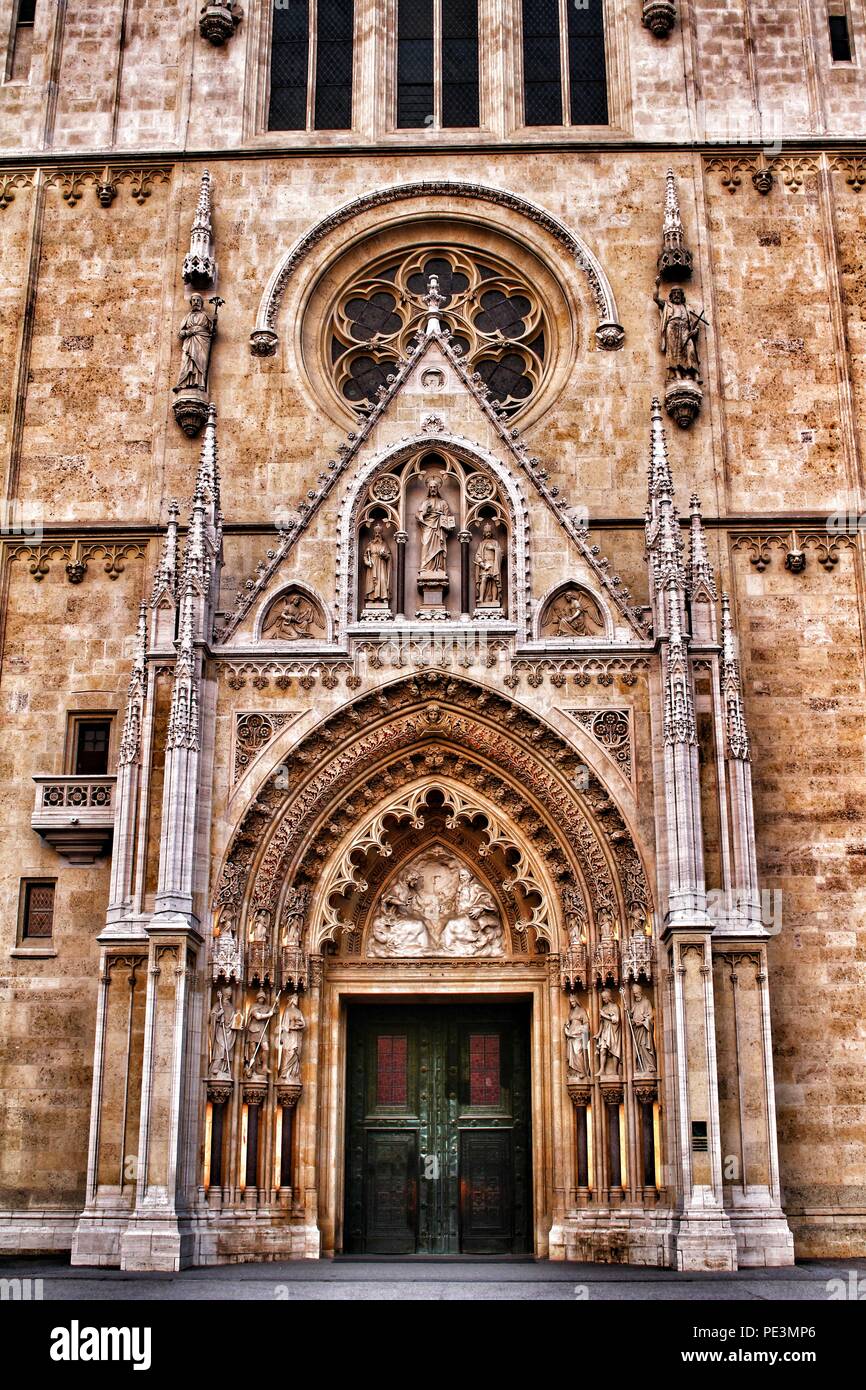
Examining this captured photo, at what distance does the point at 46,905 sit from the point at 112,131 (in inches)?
446

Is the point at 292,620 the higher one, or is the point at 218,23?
the point at 218,23

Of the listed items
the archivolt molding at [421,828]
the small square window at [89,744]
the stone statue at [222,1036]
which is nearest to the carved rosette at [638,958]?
the archivolt molding at [421,828]

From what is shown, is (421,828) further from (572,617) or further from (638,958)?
(638,958)

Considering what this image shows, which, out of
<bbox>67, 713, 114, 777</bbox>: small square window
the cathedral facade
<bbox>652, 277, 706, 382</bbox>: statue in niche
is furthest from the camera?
<bbox>652, 277, 706, 382</bbox>: statue in niche

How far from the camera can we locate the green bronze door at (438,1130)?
19.0 metres

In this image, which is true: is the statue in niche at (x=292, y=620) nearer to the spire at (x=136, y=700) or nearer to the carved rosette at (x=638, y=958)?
the spire at (x=136, y=700)

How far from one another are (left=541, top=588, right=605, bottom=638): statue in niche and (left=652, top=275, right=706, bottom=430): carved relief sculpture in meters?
3.69

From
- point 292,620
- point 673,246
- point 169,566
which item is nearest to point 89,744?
point 169,566

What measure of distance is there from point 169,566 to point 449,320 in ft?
20.6

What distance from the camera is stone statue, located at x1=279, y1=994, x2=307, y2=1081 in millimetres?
18281

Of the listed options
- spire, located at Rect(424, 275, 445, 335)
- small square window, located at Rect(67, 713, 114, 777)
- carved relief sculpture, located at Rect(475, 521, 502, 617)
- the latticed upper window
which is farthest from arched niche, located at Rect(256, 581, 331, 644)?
the latticed upper window

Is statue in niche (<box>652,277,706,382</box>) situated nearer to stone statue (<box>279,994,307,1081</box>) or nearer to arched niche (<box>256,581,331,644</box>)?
arched niche (<box>256,581,331,644</box>)

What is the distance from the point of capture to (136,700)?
739 inches

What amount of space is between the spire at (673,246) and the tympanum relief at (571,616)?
18.1ft
